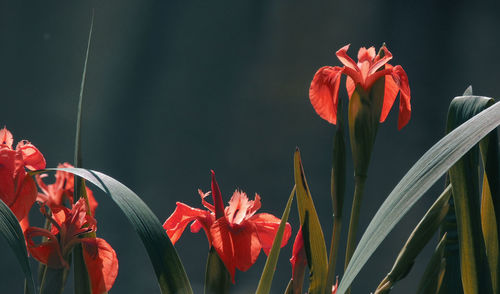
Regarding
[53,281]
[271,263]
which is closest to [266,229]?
[271,263]

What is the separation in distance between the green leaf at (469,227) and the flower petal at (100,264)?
198 mm

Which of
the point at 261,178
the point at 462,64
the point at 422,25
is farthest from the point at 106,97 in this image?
the point at 462,64

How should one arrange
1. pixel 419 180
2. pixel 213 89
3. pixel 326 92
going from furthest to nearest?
pixel 213 89
pixel 326 92
pixel 419 180

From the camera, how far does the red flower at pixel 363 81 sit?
318 millimetres

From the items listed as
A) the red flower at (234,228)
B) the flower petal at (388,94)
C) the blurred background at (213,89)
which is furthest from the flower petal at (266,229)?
the blurred background at (213,89)

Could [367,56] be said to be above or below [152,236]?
above

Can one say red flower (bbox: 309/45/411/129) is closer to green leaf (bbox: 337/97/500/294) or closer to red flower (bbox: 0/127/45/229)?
green leaf (bbox: 337/97/500/294)

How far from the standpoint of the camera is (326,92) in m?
0.34

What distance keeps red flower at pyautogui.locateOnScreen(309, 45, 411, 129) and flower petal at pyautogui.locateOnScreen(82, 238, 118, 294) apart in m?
0.17

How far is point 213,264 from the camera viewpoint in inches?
11.4

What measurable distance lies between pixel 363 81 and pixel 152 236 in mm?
166

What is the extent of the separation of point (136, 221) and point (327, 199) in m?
1.30

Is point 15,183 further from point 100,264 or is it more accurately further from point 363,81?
point 363,81

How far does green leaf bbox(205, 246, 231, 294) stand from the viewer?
288mm
